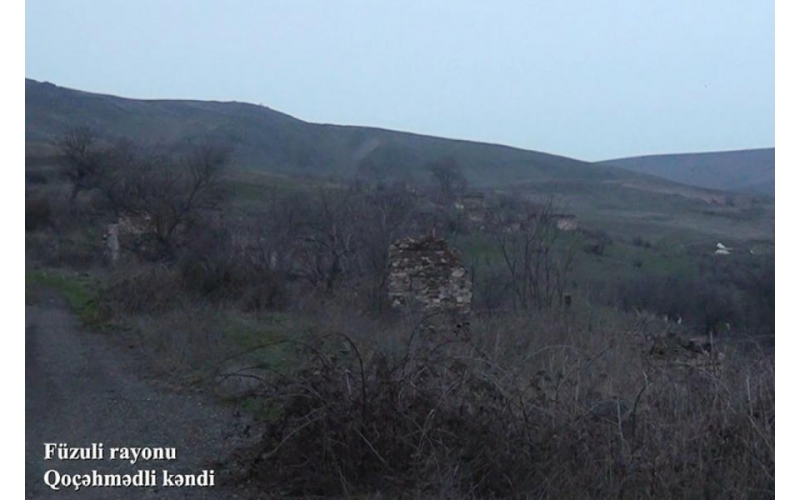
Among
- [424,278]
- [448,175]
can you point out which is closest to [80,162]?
[424,278]

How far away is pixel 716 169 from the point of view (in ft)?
177

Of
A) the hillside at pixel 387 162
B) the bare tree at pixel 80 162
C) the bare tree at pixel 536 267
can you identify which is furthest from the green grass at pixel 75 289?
the hillside at pixel 387 162

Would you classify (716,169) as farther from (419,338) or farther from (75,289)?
(419,338)

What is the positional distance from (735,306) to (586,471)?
677 inches

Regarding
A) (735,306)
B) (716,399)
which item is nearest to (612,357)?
(716,399)

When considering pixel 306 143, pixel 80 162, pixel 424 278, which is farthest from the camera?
pixel 306 143

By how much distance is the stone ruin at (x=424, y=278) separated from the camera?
1727 centimetres

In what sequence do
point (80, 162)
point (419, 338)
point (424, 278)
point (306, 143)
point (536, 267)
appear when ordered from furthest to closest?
point (306, 143)
point (80, 162)
point (536, 267)
point (424, 278)
point (419, 338)

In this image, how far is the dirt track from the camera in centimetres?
568

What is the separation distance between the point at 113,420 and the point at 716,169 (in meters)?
51.3

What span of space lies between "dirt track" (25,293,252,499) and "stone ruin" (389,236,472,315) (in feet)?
22.4

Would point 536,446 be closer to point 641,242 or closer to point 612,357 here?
point 612,357

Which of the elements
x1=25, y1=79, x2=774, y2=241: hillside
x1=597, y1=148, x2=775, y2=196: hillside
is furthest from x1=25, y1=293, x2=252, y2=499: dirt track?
x1=25, y1=79, x2=774, y2=241: hillside

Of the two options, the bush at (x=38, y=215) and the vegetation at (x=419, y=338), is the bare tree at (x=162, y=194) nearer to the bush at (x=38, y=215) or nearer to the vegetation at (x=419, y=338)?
the vegetation at (x=419, y=338)
